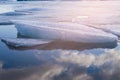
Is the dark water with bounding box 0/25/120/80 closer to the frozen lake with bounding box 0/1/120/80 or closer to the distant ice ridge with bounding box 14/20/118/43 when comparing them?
the frozen lake with bounding box 0/1/120/80

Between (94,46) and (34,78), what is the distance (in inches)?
77.2

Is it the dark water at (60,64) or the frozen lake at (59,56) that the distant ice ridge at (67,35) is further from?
the dark water at (60,64)

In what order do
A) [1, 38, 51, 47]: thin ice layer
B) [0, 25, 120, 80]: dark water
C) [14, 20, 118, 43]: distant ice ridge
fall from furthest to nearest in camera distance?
[14, 20, 118, 43]: distant ice ridge → [1, 38, 51, 47]: thin ice layer → [0, 25, 120, 80]: dark water

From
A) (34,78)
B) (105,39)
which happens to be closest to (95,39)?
(105,39)

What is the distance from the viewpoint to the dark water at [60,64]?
3270mm

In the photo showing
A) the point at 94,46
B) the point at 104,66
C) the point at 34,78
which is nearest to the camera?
the point at 34,78

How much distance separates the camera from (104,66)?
3.66 meters

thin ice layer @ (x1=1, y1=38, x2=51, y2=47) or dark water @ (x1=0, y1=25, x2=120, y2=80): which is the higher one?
dark water @ (x1=0, y1=25, x2=120, y2=80)

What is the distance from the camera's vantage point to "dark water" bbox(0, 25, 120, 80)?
10.7ft

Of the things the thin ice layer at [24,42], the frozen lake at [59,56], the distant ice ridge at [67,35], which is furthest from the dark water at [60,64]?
the distant ice ridge at [67,35]

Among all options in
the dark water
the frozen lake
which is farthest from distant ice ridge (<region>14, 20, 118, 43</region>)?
the dark water

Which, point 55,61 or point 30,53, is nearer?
point 55,61

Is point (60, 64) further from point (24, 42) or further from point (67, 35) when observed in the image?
point (67, 35)

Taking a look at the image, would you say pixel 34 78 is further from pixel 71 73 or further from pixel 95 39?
pixel 95 39
